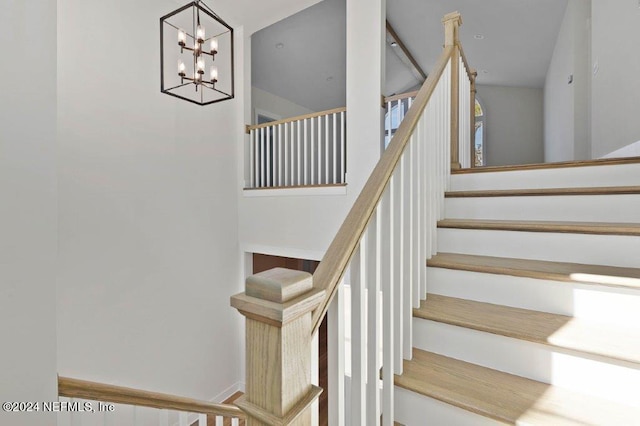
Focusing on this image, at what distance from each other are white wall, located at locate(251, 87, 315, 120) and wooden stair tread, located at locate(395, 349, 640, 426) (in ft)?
17.1

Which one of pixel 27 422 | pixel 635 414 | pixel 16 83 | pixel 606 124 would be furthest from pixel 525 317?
pixel 606 124

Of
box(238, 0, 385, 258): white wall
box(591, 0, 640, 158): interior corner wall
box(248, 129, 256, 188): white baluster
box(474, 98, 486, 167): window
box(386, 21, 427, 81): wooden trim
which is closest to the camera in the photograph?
box(591, 0, 640, 158): interior corner wall

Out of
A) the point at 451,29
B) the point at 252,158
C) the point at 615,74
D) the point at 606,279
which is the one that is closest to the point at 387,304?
the point at 606,279

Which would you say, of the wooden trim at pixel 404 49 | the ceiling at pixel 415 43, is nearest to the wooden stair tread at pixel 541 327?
the ceiling at pixel 415 43

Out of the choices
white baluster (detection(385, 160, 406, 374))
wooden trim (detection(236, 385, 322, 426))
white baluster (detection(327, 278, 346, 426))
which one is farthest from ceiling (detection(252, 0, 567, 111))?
wooden trim (detection(236, 385, 322, 426))

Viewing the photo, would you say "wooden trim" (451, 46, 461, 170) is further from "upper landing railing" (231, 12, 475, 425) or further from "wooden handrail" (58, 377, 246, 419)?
"wooden handrail" (58, 377, 246, 419)

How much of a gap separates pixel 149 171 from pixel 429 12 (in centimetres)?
475

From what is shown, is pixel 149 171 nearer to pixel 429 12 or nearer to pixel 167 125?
pixel 167 125

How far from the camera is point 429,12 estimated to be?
5.01m

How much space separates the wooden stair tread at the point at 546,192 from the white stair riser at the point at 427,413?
1252 mm

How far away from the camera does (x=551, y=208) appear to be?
5.76ft

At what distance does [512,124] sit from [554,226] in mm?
6387

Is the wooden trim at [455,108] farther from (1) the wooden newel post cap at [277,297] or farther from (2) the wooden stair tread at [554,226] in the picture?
(1) the wooden newel post cap at [277,297]

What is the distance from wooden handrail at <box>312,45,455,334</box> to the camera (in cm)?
82
